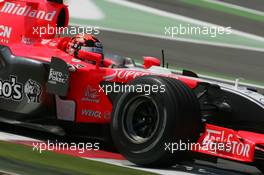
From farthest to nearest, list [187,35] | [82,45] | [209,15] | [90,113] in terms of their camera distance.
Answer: [209,15]
[187,35]
[82,45]
[90,113]

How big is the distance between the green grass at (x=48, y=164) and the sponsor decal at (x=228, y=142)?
80 cm

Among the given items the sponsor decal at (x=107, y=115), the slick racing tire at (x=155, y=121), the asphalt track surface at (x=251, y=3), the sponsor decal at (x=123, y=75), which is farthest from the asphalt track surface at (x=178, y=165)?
the asphalt track surface at (x=251, y=3)

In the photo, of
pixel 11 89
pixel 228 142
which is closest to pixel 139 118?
pixel 228 142

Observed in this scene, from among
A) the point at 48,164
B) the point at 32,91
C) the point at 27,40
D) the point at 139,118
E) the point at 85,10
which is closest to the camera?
the point at 48,164

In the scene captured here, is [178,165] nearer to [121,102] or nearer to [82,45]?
[121,102]

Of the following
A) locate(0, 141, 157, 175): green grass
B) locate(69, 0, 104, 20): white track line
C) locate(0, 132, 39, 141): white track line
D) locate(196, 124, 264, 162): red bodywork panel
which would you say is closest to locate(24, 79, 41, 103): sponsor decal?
locate(0, 132, 39, 141): white track line

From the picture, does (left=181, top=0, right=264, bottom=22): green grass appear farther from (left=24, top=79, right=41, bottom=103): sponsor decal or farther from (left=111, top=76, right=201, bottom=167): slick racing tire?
(left=111, top=76, right=201, bottom=167): slick racing tire

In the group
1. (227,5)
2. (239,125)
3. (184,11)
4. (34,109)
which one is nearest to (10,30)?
(34,109)

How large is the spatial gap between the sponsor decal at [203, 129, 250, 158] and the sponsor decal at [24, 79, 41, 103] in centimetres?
212

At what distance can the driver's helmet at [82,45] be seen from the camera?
8414 mm

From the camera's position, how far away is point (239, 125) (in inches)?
286

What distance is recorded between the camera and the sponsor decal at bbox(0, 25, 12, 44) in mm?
9086

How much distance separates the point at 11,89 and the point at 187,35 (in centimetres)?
788

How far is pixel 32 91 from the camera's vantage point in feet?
26.7
